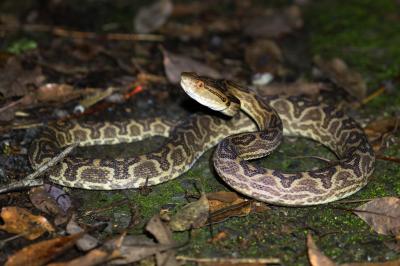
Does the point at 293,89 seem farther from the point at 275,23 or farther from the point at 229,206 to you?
the point at 229,206

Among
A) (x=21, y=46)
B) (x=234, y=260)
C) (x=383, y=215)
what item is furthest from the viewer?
(x=21, y=46)

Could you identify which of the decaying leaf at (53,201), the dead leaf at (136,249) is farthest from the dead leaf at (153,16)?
the dead leaf at (136,249)

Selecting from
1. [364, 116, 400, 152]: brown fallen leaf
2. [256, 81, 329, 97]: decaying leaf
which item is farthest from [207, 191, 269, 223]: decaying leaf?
[256, 81, 329, 97]: decaying leaf

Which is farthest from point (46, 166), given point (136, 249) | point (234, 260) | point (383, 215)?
point (383, 215)

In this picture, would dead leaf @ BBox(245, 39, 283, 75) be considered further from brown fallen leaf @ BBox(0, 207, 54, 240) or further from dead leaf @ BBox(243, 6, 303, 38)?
brown fallen leaf @ BBox(0, 207, 54, 240)

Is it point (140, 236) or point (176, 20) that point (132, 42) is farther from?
point (140, 236)

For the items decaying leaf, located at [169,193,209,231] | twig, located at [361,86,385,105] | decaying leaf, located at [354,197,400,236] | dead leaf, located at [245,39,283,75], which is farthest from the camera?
dead leaf, located at [245,39,283,75]
